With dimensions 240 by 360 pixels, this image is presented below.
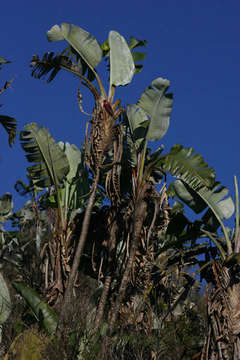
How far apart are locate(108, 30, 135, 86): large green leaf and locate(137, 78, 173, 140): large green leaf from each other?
54cm

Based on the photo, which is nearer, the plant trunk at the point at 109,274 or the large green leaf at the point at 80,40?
the plant trunk at the point at 109,274

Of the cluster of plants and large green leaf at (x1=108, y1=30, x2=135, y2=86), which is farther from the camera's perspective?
large green leaf at (x1=108, y1=30, x2=135, y2=86)

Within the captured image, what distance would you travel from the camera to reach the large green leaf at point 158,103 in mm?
12008

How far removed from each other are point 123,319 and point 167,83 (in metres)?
5.23

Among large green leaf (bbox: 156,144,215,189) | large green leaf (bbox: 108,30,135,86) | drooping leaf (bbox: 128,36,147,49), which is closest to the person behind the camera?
large green leaf (bbox: 156,144,215,189)

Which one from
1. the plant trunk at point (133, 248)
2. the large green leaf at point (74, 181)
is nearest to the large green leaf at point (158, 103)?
the large green leaf at point (74, 181)

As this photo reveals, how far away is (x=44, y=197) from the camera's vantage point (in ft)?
42.7

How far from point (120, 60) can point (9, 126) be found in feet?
11.2

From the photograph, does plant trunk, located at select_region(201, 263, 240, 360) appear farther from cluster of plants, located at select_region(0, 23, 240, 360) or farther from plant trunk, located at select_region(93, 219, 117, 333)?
plant trunk, located at select_region(93, 219, 117, 333)

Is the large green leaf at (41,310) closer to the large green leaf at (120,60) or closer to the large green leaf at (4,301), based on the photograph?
the large green leaf at (4,301)

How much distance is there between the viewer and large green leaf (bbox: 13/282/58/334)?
9.57m

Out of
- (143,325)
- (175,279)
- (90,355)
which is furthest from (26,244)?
(90,355)

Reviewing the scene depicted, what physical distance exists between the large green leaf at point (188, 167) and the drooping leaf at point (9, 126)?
10.2 ft

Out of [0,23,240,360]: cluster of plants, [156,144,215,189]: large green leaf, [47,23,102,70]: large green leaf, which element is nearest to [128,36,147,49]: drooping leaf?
[0,23,240,360]: cluster of plants
